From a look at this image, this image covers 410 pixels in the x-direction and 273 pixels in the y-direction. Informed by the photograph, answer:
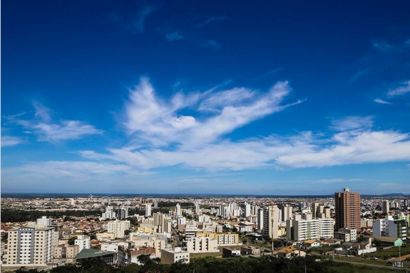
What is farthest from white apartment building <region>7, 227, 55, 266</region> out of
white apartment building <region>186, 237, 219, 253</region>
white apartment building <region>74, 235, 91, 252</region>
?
white apartment building <region>186, 237, 219, 253</region>

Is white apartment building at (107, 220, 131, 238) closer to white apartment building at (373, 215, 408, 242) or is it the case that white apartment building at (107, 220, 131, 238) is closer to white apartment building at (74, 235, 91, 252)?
white apartment building at (74, 235, 91, 252)

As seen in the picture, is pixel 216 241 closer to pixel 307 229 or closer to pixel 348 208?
pixel 307 229

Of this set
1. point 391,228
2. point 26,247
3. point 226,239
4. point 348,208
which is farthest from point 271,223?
point 26,247

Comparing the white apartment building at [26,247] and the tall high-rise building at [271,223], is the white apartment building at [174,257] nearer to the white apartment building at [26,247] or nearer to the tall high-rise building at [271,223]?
the white apartment building at [26,247]

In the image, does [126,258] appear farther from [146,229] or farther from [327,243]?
[327,243]

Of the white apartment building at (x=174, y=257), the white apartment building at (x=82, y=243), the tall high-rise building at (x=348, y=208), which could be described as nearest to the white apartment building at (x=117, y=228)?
the white apartment building at (x=82, y=243)
